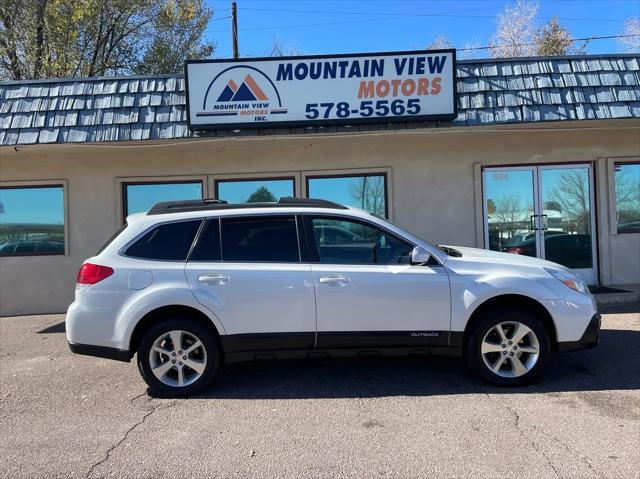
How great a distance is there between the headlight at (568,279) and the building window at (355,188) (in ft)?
14.8

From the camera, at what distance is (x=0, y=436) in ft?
13.7

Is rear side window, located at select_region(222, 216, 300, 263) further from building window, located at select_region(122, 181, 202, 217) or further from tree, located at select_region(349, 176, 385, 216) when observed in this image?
building window, located at select_region(122, 181, 202, 217)

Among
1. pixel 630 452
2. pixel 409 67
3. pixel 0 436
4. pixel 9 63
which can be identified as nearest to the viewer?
pixel 630 452

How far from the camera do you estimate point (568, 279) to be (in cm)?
491

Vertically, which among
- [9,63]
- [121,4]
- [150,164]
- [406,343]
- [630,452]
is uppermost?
[121,4]

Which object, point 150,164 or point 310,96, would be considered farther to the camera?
point 150,164

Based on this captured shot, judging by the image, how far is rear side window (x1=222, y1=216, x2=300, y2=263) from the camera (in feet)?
16.1

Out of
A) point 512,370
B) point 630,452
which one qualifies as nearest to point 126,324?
point 512,370

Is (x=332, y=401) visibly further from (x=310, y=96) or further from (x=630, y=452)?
(x=310, y=96)

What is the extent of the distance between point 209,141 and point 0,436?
5394 mm

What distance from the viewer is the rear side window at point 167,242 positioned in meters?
4.86

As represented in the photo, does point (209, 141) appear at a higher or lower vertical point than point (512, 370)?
higher

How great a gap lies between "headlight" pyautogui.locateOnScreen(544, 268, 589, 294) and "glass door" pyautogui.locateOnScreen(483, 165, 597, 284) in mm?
4318

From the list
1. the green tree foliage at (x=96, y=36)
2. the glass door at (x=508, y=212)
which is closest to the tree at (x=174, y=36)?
the green tree foliage at (x=96, y=36)
